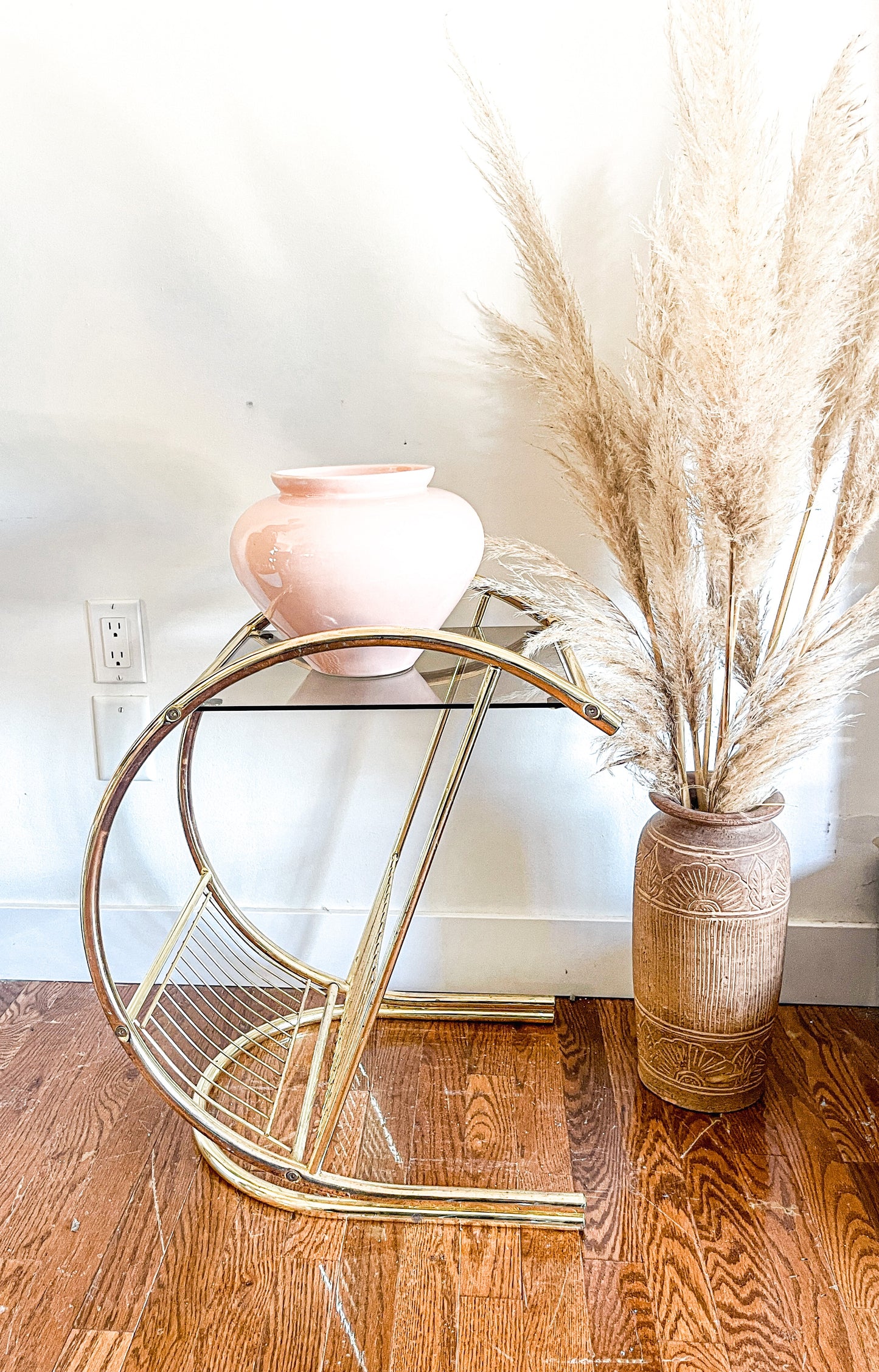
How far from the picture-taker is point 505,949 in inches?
55.9

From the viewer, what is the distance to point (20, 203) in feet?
4.09

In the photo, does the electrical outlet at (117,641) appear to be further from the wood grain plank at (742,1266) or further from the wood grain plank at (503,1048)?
the wood grain plank at (742,1266)

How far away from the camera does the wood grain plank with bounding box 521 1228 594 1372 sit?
0.89 metres

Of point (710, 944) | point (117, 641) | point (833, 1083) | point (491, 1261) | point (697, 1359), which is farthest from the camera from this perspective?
point (117, 641)

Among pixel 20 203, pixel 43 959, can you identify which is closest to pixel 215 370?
pixel 20 203

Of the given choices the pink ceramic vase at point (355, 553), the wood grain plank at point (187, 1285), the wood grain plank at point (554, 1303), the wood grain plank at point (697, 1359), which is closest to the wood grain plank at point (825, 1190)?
the wood grain plank at point (697, 1359)

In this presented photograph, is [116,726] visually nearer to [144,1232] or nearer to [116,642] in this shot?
[116,642]

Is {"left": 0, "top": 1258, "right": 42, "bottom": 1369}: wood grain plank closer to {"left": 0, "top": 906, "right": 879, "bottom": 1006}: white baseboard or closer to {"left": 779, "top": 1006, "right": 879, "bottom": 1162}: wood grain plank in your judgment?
{"left": 0, "top": 906, "right": 879, "bottom": 1006}: white baseboard

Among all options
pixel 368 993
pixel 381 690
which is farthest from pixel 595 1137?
pixel 381 690

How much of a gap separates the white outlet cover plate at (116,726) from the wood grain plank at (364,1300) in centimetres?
67

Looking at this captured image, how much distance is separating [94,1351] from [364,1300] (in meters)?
0.24

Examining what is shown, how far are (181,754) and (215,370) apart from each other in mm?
479

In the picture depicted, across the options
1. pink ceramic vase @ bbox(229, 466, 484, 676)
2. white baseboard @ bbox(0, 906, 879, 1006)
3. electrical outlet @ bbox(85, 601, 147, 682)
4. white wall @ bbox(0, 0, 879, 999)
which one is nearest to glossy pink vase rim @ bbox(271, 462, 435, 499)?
pink ceramic vase @ bbox(229, 466, 484, 676)

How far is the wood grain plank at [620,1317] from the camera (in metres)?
0.89
